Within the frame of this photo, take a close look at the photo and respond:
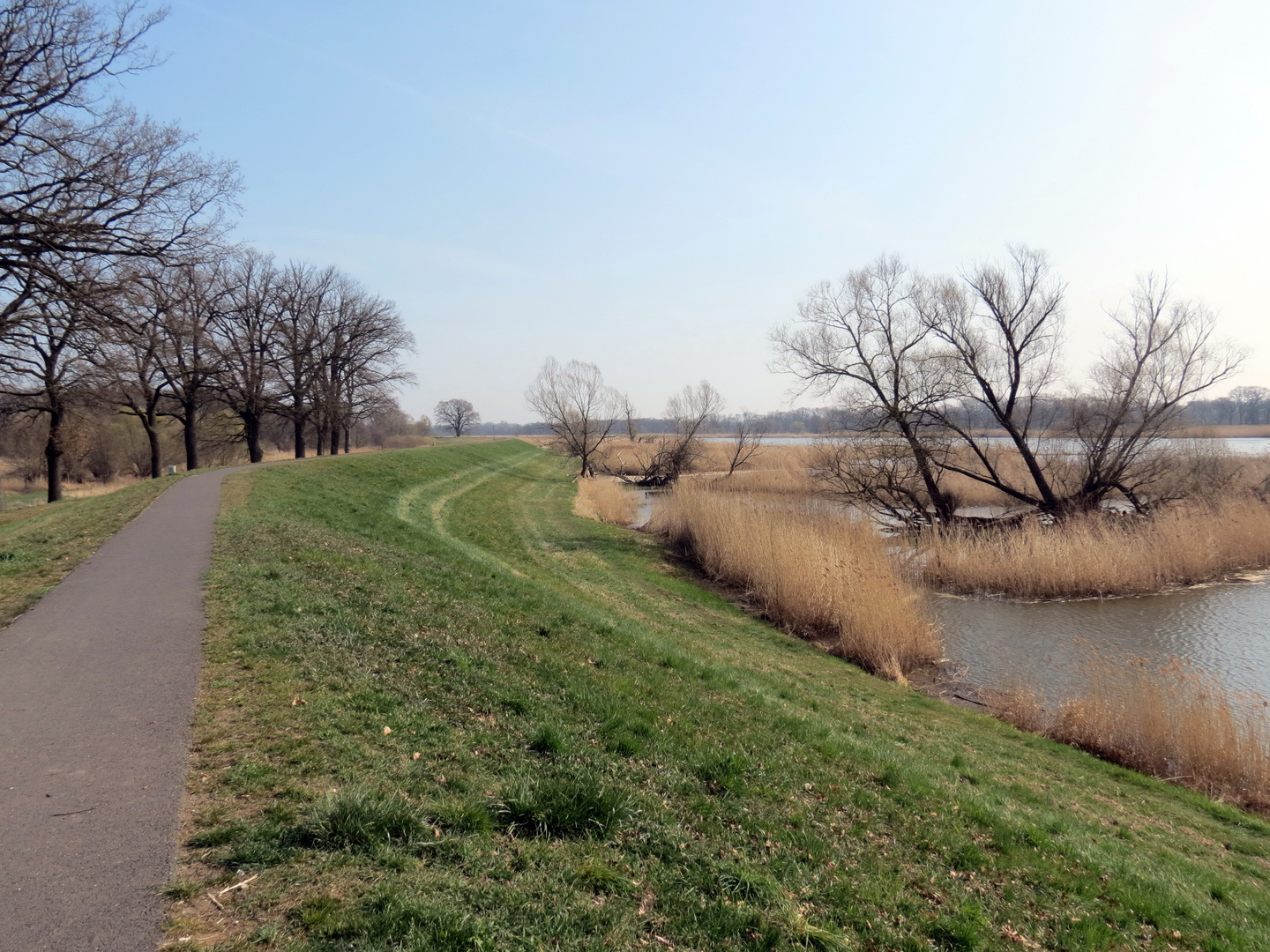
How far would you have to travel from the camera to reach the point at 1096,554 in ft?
58.4

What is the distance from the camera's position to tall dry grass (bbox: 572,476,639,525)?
30.3 m

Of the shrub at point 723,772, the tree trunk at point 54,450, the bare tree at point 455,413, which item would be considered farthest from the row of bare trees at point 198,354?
the bare tree at point 455,413

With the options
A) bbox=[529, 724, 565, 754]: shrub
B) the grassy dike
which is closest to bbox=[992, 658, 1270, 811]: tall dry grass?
the grassy dike

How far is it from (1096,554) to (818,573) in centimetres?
800

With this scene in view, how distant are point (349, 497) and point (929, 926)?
19442 millimetres

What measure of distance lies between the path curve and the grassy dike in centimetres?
19

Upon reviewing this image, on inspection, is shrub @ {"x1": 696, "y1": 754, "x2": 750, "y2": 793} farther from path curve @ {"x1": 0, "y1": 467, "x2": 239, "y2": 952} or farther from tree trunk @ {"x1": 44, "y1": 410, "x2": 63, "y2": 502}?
tree trunk @ {"x1": 44, "y1": 410, "x2": 63, "y2": 502}

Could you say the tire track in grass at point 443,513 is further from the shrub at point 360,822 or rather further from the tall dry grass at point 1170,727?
the shrub at point 360,822

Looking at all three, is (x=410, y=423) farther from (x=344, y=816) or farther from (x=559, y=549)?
(x=344, y=816)

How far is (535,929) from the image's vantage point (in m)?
3.09

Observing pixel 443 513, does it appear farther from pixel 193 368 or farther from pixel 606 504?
pixel 193 368

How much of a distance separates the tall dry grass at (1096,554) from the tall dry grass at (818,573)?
7.40ft

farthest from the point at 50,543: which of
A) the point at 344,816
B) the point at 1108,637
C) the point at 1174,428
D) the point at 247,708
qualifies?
the point at 1174,428

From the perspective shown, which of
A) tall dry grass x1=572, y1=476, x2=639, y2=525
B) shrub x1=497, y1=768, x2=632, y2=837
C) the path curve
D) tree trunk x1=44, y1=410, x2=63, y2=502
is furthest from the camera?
tall dry grass x1=572, y1=476, x2=639, y2=525
